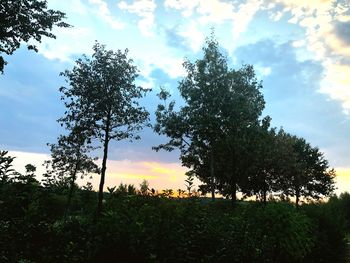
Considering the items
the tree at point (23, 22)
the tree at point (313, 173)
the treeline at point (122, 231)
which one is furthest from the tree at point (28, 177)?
the tree at point (313, 173)

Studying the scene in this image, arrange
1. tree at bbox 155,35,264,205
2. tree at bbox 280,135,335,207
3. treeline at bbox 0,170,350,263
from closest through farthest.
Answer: treeline at bbox 0,170,350,263 → tree at bbox 155,35,264,205 → tree at bbox 280,135,335,207

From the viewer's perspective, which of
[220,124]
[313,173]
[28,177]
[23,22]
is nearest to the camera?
[28,177]

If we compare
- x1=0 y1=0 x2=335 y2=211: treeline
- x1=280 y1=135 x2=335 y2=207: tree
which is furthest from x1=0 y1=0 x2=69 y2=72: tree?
x1=280 y1=135 x2=335 y2=207: tree

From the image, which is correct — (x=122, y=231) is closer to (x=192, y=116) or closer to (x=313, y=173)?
(x=192, y=116)

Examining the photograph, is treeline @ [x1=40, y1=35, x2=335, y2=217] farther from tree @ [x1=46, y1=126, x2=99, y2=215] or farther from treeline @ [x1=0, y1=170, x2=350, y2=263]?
treeline @ [x1=0, y1=170, x2=350, y2=263]

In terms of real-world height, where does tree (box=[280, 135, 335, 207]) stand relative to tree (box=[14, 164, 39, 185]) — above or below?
above

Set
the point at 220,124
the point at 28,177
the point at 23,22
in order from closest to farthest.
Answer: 1. the point at 28,177
2. the point at 23,22
3. the point at 220,124

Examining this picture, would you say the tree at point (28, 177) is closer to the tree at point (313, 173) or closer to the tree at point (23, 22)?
the tree at point (23, 22)

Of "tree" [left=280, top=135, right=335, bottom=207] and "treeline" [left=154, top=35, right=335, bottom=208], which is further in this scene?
"tree" [left=280, top=135, right=335, bottom=207]

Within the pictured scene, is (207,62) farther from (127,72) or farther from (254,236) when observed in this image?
(254,236)

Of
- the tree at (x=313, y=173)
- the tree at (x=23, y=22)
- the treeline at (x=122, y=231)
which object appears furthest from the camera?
the tree at (x=313, y=173)

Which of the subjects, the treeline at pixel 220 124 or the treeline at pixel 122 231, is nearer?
the treeline at pixel 122 231

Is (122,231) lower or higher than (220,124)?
lower

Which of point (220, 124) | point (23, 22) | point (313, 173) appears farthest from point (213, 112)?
point (313, 173)
